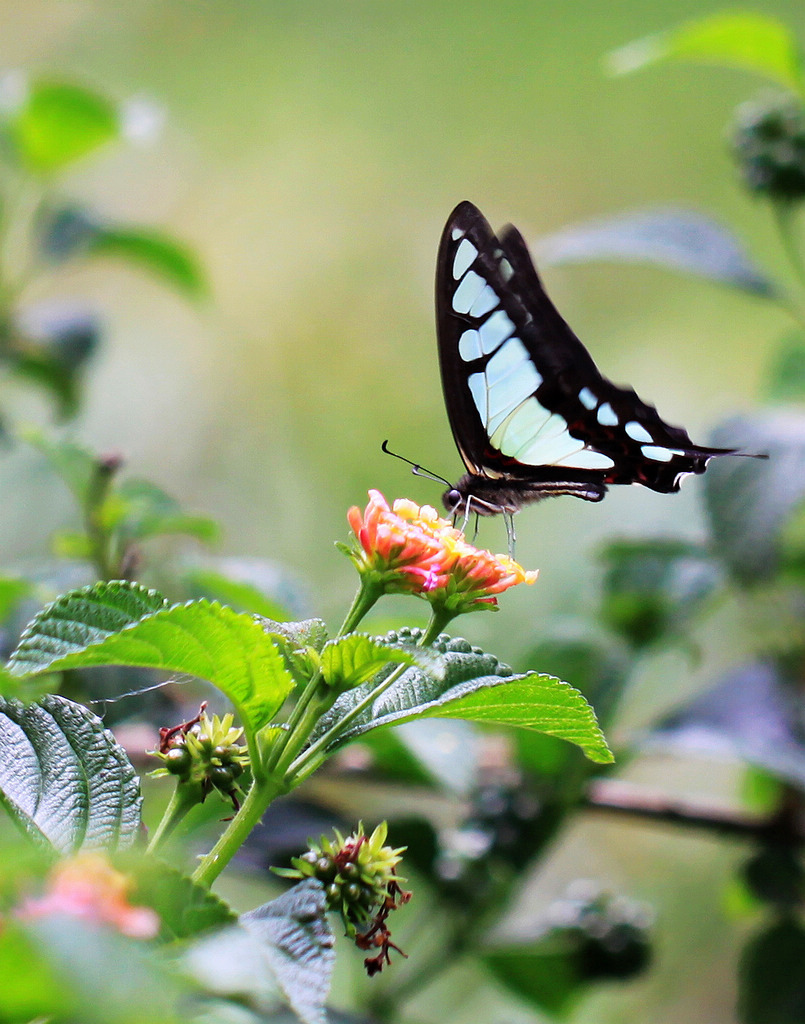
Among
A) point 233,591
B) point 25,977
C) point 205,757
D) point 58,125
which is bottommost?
point 25,977

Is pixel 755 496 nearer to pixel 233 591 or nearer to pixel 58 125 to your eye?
pixel 233 591

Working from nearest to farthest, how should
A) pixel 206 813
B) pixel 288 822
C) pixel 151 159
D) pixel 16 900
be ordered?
pixel 16 900, pixel 206 813, pixel 288 822, pixel 151 159

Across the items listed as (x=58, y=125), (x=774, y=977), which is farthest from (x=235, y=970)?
(x=58, y=125)

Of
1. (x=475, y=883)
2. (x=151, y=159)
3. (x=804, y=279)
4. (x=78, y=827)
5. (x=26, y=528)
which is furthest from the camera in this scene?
(x=151, y=159)

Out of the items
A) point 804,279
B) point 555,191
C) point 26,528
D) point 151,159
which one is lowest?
point 26,528

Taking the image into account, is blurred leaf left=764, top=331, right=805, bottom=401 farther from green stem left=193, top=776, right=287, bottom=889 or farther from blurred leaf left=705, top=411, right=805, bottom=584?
green stem left=193, top=776, right=287, bottom=889

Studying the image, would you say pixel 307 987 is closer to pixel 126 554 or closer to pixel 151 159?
pixel 126 554

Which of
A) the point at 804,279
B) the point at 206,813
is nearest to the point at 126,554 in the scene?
the point at 206,813
